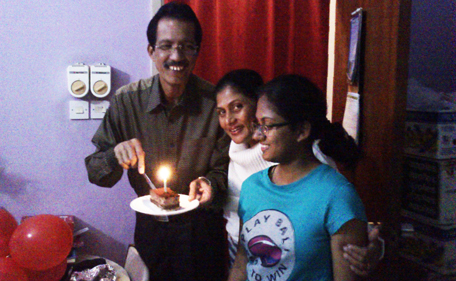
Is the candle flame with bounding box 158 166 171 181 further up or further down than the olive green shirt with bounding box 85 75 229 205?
further down

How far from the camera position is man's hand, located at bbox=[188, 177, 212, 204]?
5.19 ft

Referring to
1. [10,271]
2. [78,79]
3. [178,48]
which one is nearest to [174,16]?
[178,48]

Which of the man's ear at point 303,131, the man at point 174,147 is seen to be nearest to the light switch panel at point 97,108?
the man at point 174,147

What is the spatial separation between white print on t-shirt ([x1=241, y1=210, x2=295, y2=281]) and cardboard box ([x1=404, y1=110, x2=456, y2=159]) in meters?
0.80

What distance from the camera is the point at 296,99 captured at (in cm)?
121

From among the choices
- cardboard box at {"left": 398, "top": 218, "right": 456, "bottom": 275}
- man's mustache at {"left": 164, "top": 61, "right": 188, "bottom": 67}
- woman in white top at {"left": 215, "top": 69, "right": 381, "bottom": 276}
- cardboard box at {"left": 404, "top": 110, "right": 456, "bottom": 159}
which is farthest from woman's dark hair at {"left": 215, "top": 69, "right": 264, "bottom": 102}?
cardboard box at {"left": 398, "top": 218, "right": 456, "bottom": 275}

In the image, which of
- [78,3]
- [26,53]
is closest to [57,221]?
[26,53]

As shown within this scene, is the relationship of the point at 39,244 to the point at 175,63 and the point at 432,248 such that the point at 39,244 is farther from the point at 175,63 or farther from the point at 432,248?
the point at 432,248

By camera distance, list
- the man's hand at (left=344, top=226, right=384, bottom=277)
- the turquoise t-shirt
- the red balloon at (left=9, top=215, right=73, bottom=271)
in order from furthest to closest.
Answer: the red balloon at (left=9, top=215, right=73, bottom=271)
the turquoise t-shirt
the man's hand at (left=344, top=226, right=384, bottom=277)

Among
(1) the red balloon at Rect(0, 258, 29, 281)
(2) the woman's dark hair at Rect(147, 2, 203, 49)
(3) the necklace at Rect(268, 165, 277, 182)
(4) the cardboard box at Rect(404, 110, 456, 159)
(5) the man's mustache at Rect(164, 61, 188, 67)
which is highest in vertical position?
(2) the woman's dark hair at Rect(147, 2, 203, 49)

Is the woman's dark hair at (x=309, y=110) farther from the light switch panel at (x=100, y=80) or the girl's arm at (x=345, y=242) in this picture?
the light switch panel at (x=100, y=80)

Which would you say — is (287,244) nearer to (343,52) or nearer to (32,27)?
(343,52)

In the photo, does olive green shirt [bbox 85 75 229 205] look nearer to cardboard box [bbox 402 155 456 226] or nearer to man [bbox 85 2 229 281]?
man [bbox 85 2 229 281]

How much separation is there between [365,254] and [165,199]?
83 centimetres
